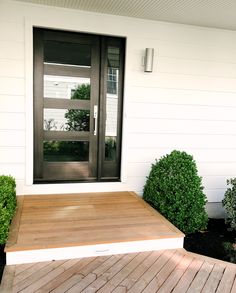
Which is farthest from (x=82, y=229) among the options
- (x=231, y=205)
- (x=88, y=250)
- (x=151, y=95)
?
(x=151, y=95)

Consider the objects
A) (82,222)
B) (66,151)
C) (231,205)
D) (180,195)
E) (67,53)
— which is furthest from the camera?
(66,151)

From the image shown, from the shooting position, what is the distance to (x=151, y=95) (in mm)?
3900

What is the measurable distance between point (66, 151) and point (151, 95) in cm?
143

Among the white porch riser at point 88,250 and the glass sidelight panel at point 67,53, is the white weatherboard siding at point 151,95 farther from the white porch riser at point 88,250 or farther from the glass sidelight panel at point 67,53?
the white porch riser at point 88,250

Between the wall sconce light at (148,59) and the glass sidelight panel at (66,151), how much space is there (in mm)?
1319

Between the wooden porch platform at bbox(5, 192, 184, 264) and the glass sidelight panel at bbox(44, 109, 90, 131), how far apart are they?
959 mm

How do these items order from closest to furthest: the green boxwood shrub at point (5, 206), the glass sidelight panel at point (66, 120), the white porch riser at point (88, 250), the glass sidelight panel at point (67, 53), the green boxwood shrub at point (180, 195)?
the white porch riser at point (88, 250), the green boxwood shrub at point (5, 206), the green boxwood shrub at point (180, 195), the glass sidelight panel at point (67, 53), the glass sidelight panel at point (66, 120)

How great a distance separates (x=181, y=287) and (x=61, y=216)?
1.45 metres

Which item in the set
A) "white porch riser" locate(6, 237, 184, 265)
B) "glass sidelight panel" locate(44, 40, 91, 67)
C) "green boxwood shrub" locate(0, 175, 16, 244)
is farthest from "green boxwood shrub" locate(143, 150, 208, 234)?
"glass sidelight panel" locate(44, 40, 91, 67)

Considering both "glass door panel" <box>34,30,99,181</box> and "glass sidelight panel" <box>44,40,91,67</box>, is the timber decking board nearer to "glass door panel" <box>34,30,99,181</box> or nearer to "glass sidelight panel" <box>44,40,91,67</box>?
"glass door panel" <box>34,30,99,181</box>

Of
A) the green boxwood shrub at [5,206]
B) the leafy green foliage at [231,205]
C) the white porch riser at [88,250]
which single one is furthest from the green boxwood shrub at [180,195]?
the green boxwood shrub at [5,206]

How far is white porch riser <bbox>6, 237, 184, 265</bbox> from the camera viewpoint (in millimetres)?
2281

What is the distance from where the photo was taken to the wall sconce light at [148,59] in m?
3.71

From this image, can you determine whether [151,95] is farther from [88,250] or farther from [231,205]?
[88,250]
